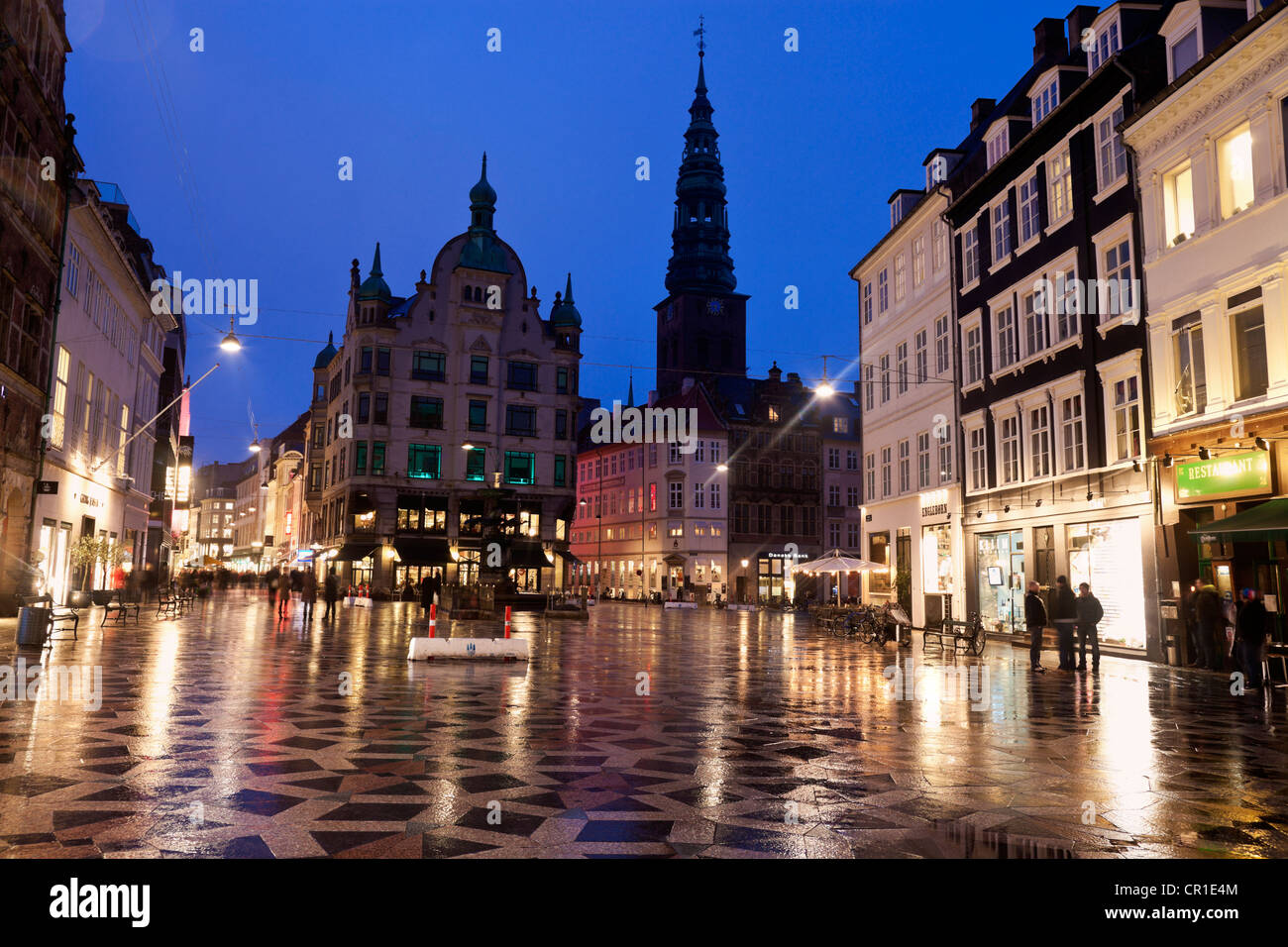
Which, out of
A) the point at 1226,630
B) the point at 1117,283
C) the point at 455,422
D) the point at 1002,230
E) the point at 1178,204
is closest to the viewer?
the point at 1226,630

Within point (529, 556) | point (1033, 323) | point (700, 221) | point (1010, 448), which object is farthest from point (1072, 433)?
point (700, 221)

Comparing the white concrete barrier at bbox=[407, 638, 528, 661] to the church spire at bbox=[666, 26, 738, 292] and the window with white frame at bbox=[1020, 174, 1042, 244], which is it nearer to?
the window with white frame at bbox=[1020, 174, 1042, 244]

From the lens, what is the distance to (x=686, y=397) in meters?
77.8

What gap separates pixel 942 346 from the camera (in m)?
33.8

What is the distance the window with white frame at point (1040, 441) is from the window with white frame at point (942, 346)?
19.2 feet

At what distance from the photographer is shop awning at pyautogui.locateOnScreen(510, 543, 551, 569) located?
57.9 m

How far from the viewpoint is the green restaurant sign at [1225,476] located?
714 inches

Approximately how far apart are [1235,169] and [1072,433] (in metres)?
8.25

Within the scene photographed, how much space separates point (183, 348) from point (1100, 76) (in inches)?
2246

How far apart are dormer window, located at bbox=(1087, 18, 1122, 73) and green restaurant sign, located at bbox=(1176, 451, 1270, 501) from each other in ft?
37.3

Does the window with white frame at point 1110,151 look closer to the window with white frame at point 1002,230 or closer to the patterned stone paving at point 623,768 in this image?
the window with white frame at point 1002,230

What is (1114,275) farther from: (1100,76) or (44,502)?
(44,502)

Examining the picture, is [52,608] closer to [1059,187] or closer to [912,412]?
[1059,187]

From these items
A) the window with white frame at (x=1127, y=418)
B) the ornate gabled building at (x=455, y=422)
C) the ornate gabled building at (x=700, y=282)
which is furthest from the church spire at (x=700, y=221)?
the window with white frame at (x=1127, y=418)
